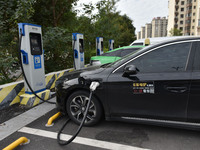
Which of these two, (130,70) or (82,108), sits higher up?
(130,70)

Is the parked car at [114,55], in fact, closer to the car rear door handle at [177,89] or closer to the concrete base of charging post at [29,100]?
the concrete base of charging post at [29,100]

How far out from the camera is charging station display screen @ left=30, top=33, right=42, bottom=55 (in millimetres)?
4180

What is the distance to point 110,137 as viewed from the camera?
2.76m

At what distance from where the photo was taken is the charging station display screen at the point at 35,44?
4180mm

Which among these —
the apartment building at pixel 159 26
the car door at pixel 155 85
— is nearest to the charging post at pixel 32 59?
the car door at pixel 155 85

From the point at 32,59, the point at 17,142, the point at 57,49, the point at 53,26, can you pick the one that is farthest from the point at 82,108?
the point at 53,26

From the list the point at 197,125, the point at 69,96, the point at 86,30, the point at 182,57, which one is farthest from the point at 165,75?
the point at 86,30

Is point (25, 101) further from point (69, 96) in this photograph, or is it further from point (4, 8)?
point (4, 8)

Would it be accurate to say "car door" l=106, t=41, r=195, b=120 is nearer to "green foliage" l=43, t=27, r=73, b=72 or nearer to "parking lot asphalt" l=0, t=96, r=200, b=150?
"parking lot asphalt" l=0, t=96, r=200, b=150

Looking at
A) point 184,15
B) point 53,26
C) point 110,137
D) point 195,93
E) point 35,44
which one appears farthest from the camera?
point 184,15

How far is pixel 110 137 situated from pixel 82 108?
71cm

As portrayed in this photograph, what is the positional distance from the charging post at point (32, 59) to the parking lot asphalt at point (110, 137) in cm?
126

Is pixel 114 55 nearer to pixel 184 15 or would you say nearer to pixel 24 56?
pixel 24 56

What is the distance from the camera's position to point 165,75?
255 centimetres
